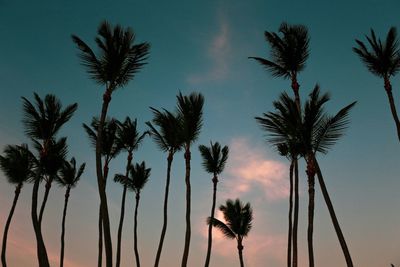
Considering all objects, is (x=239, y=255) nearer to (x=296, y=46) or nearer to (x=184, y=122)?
(x=184, y=122)

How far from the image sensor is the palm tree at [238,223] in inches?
1452

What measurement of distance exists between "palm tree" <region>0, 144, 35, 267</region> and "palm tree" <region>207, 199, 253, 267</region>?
750 inches

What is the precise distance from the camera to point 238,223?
37062 millimetres

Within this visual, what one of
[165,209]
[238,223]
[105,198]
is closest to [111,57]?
[105,198]

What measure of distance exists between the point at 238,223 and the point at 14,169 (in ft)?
73.7

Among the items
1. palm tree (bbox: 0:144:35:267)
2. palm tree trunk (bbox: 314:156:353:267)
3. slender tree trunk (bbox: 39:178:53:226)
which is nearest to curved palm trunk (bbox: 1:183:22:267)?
palm tree (bbox: 0:144:35:267)

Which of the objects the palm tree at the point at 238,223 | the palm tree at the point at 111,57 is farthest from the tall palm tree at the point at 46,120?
the palm tree at the point at 238,223

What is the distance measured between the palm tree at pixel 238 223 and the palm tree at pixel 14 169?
62.5 ft

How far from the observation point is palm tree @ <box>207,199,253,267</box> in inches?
1452

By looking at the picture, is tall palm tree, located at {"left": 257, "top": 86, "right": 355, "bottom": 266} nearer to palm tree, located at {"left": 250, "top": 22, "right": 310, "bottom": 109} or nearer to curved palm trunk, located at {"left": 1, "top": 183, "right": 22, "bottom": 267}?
palm tree, located at {"left": 250, "top": 22, "right": 310, "bottom": 109}

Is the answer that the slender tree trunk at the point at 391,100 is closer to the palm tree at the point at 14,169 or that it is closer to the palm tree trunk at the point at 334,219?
Result: the palm tree trunk at the point at 334,219

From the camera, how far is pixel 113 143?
992 inches

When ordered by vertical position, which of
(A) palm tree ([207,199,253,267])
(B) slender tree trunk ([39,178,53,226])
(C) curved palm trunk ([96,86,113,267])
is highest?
(A) palm tree ([207,199,253,267])

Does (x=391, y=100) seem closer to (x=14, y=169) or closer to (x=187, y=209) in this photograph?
(x=187, y=209)
